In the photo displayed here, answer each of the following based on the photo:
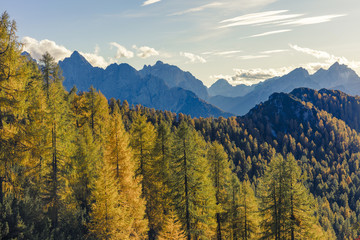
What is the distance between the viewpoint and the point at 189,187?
2689cm

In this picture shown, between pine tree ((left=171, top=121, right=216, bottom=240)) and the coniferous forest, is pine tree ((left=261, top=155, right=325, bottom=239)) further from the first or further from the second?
pine tree ((left=171, top=121, right=216, bottom=240))

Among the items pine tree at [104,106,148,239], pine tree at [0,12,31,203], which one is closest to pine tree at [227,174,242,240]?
pine tree at [104,106,148,239]

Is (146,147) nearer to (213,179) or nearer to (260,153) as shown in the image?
(213,179)

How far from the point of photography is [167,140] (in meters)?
35.3

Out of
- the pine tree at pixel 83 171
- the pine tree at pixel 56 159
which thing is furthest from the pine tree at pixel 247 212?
the pine tree at pixel 56 159

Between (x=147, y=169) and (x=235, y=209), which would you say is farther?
(x=235, y=209)

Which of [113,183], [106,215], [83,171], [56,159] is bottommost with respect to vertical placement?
[106,215]

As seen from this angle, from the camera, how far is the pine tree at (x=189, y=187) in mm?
26344

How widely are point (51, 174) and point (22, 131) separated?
7.21m

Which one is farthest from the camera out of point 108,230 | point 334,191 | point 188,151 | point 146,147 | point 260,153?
point 260,153

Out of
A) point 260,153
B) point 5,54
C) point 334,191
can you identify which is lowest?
point 334,191

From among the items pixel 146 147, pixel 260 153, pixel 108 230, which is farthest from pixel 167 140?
pixel 260 153

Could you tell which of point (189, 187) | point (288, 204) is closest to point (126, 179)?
point (189, 187)

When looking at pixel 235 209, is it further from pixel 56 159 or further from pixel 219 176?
pixel 56 159
